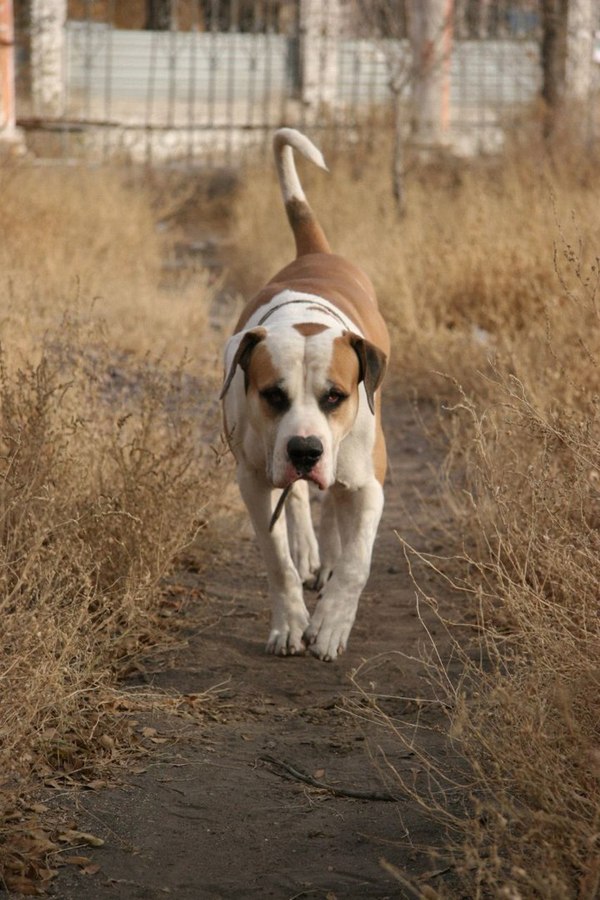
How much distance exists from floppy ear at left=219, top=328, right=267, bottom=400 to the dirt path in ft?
3.05

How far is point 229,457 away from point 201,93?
1455 cm

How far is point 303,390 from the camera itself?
4199 mm

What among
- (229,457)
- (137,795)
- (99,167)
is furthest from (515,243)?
(99,167)

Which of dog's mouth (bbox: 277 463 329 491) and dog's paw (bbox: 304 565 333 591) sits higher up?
dog's mouth (bbox: 277 463 329 491)

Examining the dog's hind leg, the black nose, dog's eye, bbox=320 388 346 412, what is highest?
dog's eye, bbox=320 388 346 412

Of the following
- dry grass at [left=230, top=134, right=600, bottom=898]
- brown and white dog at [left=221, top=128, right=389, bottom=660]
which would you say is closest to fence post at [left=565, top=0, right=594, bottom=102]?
dry grass at [left=230, top=134, right=600, bottom=898]

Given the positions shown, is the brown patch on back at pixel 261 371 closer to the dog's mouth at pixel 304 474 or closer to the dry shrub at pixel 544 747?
the dog's mouth at pixel 304 474

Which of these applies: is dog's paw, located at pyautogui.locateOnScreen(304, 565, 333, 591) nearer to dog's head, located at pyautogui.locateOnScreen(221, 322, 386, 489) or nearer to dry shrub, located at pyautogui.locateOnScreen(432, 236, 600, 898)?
dog's head, located at pyautogui.locateOnScreen(221, 322, 386, 489)

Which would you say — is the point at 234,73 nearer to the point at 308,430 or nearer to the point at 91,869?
the point at 308,430

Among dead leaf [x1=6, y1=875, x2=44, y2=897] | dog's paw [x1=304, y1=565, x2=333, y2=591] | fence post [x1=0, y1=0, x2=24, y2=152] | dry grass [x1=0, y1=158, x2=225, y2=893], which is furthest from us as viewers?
fence post [x1=0, y1=0, x2=24, y2=152]

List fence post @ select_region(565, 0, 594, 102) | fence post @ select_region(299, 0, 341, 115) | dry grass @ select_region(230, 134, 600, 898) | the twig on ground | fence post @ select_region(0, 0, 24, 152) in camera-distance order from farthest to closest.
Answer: fence post @ select_region(299, 0, 341, 115), fence post @ select_region(565, 0, 594, 102), fence post @ select_region(0, 0, 24, 152), the twig on ground, dry grass @ select_region(230, 134, 600, 898)

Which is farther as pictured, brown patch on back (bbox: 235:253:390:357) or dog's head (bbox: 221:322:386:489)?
brown patch on back (bbox: 235:253:390:357)

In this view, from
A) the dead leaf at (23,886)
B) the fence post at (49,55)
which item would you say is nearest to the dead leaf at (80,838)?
the dead leaf at (23,886)

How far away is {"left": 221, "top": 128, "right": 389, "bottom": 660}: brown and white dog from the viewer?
419cm
